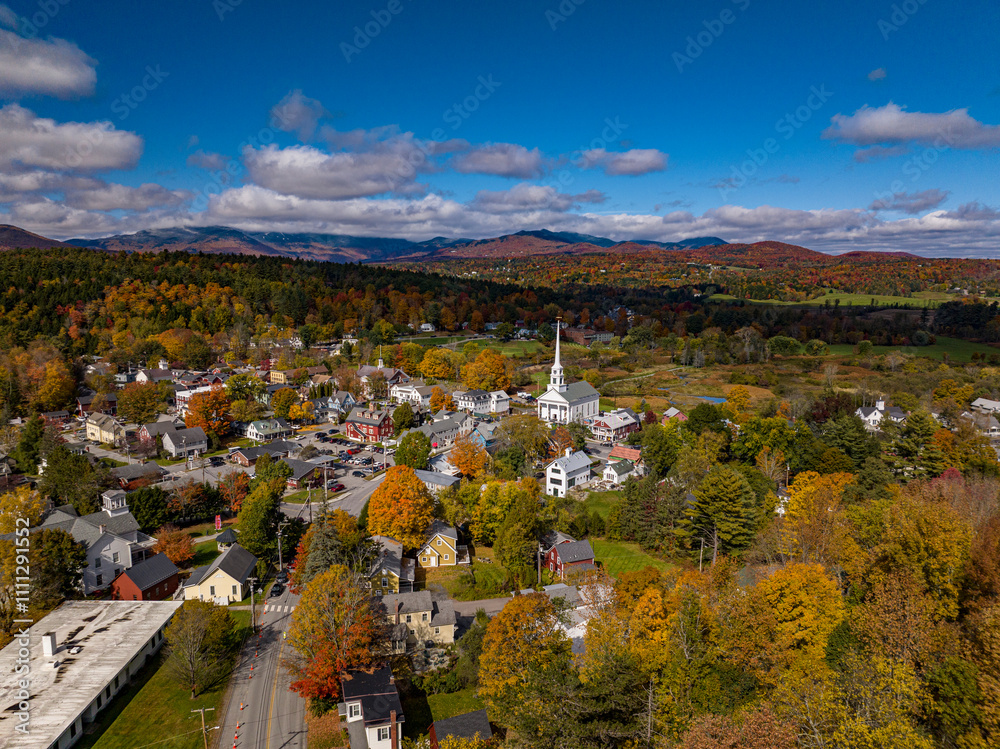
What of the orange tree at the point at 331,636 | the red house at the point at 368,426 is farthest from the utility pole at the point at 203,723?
the red house at the point at 368,426

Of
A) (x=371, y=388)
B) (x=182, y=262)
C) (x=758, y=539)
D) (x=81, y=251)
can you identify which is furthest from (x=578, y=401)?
(x=81, y=251)

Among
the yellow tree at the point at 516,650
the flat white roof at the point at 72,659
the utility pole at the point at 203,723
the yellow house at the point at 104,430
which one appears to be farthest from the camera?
the yellow house at the point at 104,430

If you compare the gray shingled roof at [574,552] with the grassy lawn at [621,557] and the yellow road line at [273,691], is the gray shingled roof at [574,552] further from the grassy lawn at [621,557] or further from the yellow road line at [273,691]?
the yellow road line at [273,691]

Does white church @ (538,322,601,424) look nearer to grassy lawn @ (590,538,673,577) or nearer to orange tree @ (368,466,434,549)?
grassy lawn @ (590,538,673,577)

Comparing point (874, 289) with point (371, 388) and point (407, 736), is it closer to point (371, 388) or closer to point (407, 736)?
point (371, 388)

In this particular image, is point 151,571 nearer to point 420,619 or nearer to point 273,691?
point 273,691

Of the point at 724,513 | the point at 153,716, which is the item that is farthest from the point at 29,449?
the point at 724,513

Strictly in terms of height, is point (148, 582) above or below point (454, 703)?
above
